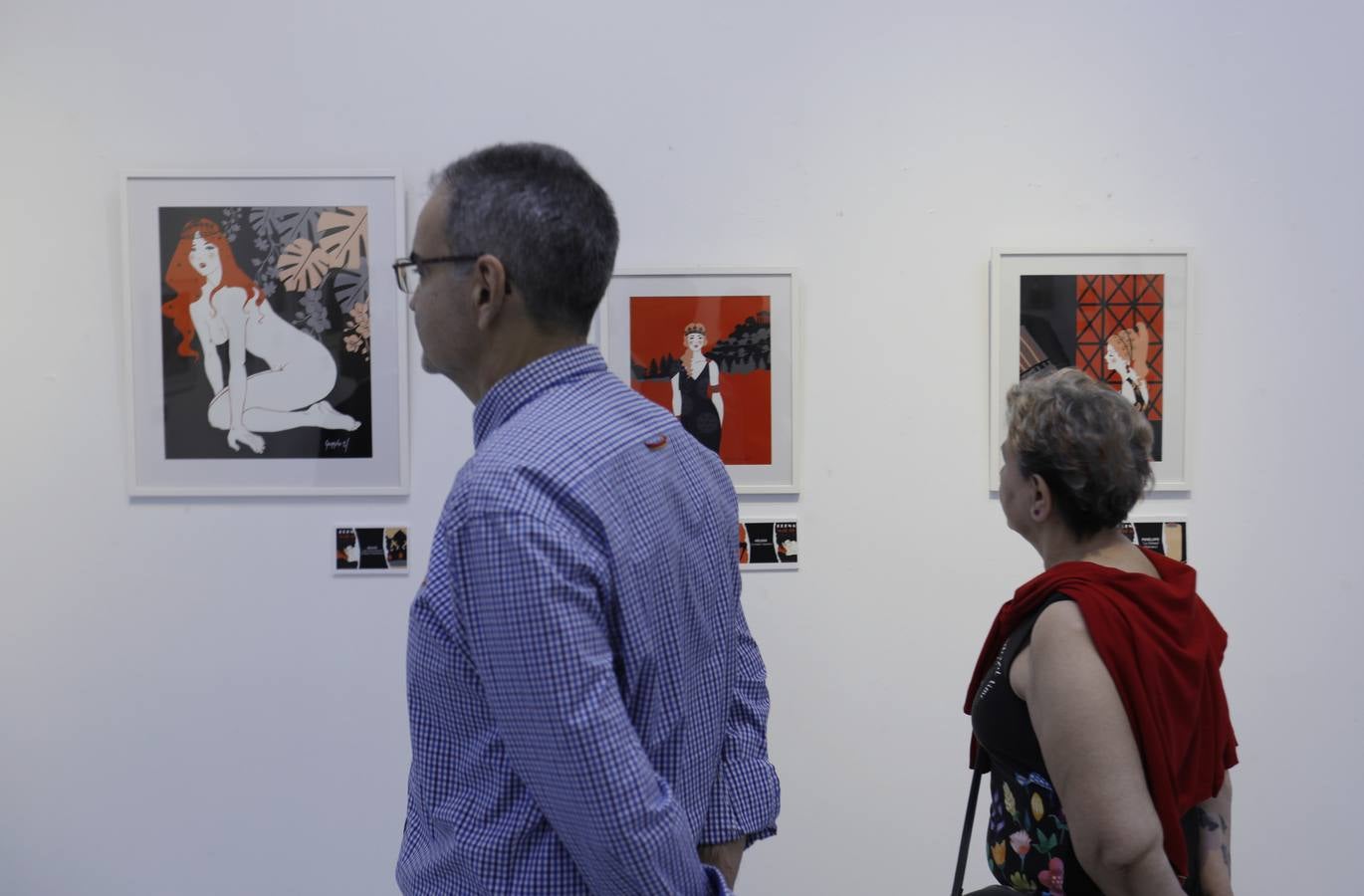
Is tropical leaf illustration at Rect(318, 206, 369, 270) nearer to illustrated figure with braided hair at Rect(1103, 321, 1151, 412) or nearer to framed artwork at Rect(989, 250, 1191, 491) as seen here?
framed artwork at Rect(989, 250, 1191, 491)

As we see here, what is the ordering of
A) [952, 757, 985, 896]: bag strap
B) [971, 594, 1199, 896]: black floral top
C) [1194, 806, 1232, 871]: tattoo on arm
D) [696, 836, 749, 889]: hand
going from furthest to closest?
[952, 757, 985, 896]: bag strap < [1194, 806, 1232, 871]: tattoo on arm < [971, 594, 1199, 896]: black floral top < [696, 836, 749, 889]: hand

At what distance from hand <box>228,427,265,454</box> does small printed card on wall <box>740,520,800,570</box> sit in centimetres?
108

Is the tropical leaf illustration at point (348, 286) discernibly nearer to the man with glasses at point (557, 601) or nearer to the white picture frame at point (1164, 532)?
the man with glasses at point (557, 601)

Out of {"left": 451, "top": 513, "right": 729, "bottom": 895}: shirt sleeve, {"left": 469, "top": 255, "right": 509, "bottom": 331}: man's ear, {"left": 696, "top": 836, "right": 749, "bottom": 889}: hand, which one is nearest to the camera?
{"left": 451, "top": 513, "right": 729, "bottom": 895}: shirt sleeve

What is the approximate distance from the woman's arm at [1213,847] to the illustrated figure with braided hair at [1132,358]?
3.31 ft

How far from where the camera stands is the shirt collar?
1009 mm

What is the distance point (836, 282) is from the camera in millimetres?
2162

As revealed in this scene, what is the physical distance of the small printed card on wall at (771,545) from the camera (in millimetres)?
2162

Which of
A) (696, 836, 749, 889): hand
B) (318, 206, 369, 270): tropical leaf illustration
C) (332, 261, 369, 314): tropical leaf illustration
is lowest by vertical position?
(696, 836, 749, 889): hand

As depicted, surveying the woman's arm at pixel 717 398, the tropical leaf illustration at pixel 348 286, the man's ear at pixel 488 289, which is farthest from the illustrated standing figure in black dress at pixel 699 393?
the man's ear at pixel 488 289

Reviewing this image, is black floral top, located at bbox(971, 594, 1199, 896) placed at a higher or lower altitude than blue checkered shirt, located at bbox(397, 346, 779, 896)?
lower

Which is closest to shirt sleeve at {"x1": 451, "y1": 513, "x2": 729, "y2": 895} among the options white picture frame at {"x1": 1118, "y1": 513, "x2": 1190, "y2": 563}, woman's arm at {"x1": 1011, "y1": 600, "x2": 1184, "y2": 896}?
woman's arm at {"x1": 1011, "y1": 600, "x2": 1184, "y2": 896}

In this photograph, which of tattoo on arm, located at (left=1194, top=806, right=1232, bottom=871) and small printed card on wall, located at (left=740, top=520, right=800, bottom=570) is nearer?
tattoo on arm, located at (left=1194, top=806, right=1232, bottom=871)

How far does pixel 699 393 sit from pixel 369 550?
0.81 m
